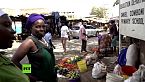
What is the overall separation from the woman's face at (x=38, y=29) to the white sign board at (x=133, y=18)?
6.33 ft

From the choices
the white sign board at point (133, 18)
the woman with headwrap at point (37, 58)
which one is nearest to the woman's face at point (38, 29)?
the woman with headwrap at point (37, 58)

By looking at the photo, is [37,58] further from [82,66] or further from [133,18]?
[82,66]

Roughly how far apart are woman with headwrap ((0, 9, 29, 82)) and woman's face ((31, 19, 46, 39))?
4.19 feet

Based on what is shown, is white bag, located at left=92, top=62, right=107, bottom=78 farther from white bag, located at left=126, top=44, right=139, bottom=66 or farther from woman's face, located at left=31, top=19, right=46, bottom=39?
woman's face, located at left=31, top=19, right=46, bottom=39

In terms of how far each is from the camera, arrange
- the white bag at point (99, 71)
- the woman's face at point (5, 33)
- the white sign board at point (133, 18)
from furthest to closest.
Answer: the white bag at point (99, 71)
the white sign board at point (133, 18)
the woman's face at point (5, 33)

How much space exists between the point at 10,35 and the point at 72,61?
6.84 meters

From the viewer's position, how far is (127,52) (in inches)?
252

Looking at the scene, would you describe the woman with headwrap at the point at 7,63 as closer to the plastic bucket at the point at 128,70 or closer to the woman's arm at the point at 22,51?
the woman's arm at the point at 22,51

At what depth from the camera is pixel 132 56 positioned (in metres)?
6.30

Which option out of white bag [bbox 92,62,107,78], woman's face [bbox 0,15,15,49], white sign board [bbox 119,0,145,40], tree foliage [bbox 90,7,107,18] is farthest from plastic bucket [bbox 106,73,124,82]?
tree foliage [bbox 90,7,107,18]

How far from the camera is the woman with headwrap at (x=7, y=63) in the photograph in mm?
2299

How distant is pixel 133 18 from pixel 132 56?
0.73 m

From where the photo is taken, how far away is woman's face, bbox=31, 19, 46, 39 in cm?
396

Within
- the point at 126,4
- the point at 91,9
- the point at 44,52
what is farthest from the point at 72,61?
the point at 91,9
